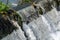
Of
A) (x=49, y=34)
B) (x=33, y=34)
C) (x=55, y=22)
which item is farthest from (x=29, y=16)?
(x=55, y=22)

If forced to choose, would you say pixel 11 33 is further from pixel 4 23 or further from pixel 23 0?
pixel 23 0

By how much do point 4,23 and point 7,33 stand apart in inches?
5.9

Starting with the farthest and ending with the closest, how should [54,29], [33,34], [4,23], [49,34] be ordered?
[54,29] → [49,34] → [33,34] → [4,23]

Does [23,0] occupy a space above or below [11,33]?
above

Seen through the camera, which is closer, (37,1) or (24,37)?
(24,37)

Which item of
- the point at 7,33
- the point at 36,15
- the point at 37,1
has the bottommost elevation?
the point at 7,33

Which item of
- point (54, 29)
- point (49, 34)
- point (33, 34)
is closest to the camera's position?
point (33, 34)

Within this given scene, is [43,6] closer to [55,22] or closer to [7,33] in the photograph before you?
[55,22]

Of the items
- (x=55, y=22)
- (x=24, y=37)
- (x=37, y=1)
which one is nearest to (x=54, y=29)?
(x=55, y=22)

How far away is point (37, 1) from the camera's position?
5.43 meters

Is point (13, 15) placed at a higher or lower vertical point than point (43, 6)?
lower

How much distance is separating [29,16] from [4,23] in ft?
2.37

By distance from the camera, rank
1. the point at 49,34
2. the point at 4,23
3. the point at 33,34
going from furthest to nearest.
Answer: the point at 49,34, the point at 33,34, the point at 4,23

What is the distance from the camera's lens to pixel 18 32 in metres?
4.32
